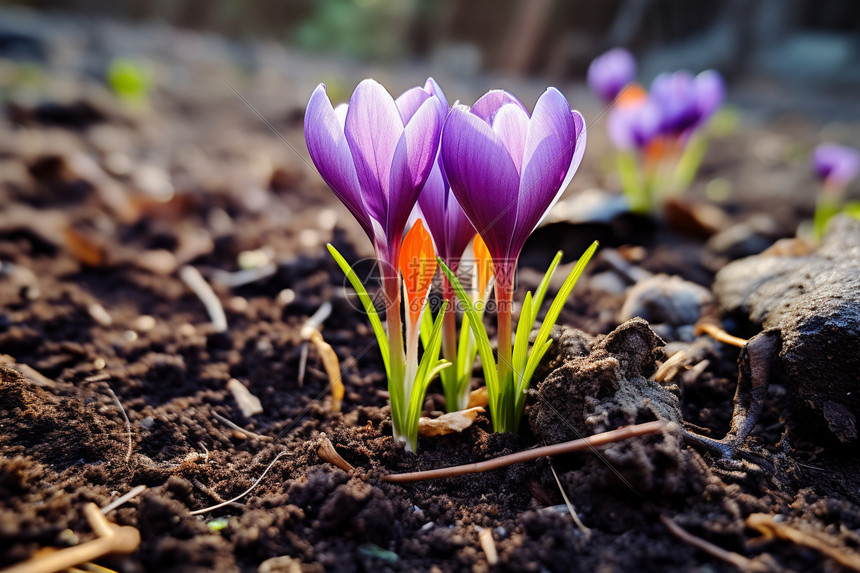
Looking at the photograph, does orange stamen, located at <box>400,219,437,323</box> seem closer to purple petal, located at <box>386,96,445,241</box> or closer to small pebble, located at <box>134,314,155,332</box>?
purple petal, located at <box>386,96,445,241</box>

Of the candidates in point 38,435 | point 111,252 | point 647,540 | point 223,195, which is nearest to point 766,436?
point 647,540

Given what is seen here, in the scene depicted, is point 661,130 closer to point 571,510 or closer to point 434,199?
point 434,199

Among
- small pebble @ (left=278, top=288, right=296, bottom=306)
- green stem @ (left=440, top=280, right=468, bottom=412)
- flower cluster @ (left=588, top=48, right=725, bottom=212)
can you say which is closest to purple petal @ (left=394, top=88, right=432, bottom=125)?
green stem @ (left=440, top=280, right=468, bottom=412)

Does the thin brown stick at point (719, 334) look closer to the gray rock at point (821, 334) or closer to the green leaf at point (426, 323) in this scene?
the gray rock at point (821, 334)

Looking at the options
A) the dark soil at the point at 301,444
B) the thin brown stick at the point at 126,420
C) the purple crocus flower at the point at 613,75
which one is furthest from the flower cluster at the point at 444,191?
the purple crocus flower at the point at 613,75

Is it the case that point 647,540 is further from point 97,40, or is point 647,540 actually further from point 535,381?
point 97,40

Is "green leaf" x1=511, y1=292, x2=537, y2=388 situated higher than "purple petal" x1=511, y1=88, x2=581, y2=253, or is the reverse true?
"purple petal" x1=511, y1=88, x2=581, y2=253
